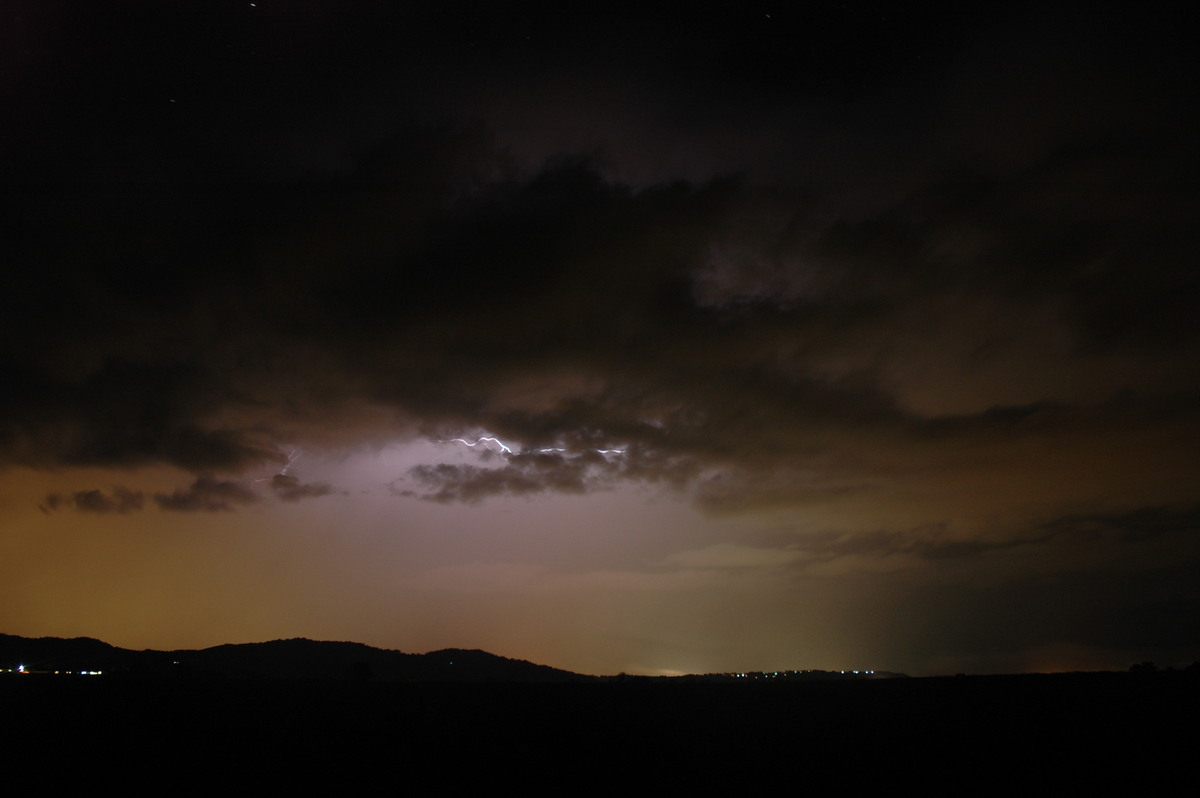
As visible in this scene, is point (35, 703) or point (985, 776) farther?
point (35, 703)

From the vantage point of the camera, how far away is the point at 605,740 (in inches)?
738

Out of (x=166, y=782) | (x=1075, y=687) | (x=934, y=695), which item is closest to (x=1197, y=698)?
(x=1075, y=687)

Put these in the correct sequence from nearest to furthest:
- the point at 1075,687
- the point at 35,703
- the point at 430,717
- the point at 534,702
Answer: the point at 430,717 < the point at 35,703 < the point at 534,702 < the point at 1075,687

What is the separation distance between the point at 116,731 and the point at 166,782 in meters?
6.63

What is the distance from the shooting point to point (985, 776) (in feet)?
49.1

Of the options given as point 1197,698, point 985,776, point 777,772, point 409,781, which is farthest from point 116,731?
point 1197,698

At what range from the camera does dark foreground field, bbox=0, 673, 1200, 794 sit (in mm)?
15023

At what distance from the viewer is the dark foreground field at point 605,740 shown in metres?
15.0

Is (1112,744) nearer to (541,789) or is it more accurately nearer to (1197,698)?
(1197,698)

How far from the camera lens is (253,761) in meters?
16.6

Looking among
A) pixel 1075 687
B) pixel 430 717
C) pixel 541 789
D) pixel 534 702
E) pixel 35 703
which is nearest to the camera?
pixel 541 789

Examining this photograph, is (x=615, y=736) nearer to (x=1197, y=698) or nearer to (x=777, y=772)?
(x=777, y=772)

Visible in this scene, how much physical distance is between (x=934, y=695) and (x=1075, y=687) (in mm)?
6460

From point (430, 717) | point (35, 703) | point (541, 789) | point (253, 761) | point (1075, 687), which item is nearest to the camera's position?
point (541, 789)
